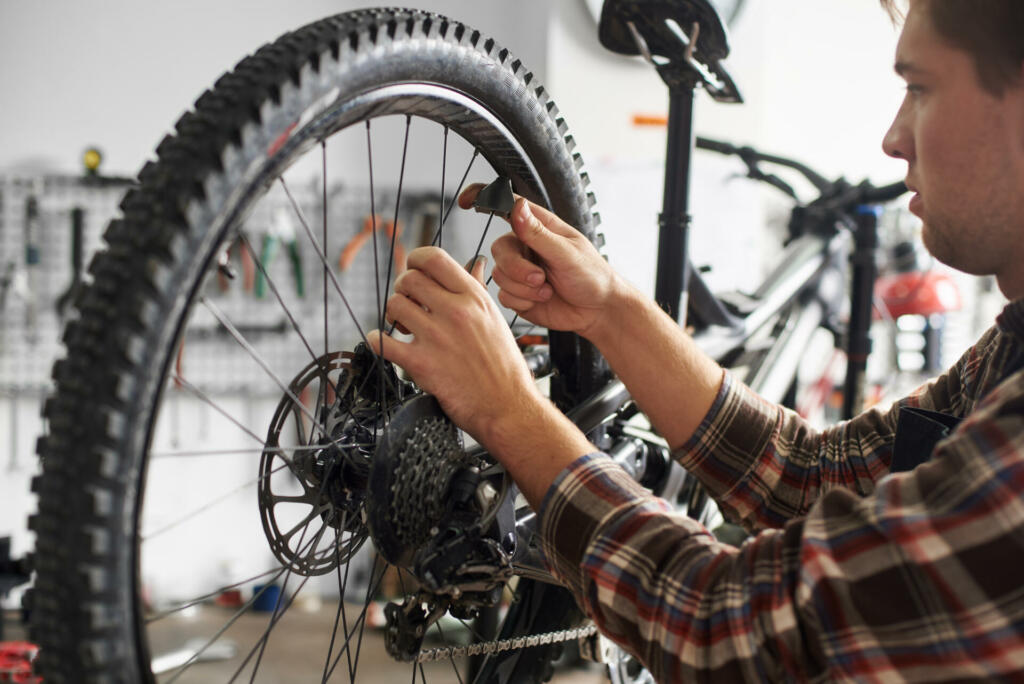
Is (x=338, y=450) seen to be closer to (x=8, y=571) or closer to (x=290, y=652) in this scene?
(x=8, y=571)

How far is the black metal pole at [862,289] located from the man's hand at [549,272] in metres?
0.92

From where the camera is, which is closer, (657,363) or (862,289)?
(657,363)

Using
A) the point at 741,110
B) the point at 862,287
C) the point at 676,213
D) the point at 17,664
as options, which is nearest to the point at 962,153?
the point at 676,213

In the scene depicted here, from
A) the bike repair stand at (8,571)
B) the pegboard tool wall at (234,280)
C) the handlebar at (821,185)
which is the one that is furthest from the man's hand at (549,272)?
the pegboard tool wall at (234,280)

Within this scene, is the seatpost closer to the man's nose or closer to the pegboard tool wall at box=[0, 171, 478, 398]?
the man's nose

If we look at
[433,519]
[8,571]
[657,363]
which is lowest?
[8,571]

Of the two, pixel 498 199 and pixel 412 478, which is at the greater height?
pixel 498 199

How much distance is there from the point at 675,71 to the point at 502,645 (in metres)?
0.68

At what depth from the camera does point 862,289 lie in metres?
1.50

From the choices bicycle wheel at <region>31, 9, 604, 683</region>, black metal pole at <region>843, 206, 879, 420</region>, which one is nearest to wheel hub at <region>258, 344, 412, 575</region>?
bicycle wheel at <region>31, 9, 604, 683</region>

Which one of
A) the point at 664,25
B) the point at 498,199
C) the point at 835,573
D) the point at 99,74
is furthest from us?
the point at 99,74

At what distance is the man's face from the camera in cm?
54

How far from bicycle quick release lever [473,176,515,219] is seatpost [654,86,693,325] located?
0.39 m

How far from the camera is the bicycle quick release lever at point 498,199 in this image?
660mm
